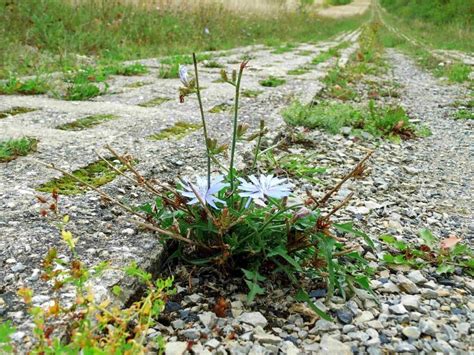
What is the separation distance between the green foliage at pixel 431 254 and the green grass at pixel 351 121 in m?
1.69

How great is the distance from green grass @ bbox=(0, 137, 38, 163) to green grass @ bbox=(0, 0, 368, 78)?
267 centimetres

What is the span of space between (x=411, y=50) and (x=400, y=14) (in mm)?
18649

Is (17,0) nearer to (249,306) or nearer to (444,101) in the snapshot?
(444,101)

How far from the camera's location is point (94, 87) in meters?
4.14

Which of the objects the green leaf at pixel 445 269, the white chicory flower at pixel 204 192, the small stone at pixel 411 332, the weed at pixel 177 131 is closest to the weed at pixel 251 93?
the weed at pixel 177 131

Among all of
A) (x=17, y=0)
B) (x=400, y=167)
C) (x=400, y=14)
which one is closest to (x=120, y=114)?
(x=400, y=167)

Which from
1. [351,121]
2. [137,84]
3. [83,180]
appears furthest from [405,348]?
[137,84]

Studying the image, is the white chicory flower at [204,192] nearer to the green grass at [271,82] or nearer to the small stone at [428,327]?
the small stone at [428,327]

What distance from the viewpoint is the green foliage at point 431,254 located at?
1.86 meters

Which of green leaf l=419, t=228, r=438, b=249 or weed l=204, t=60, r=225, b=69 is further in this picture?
weed l=204, t=60, r=225, b=69

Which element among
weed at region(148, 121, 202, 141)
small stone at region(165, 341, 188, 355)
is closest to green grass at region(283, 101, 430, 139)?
weed at region(148, 121, 202, 141)

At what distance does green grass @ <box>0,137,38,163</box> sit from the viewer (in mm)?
2377

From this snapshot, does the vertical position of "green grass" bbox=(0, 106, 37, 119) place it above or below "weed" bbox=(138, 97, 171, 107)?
above

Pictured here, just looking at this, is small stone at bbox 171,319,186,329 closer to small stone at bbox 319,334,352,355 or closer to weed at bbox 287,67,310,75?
small stone at bbox 319,334,352,355
